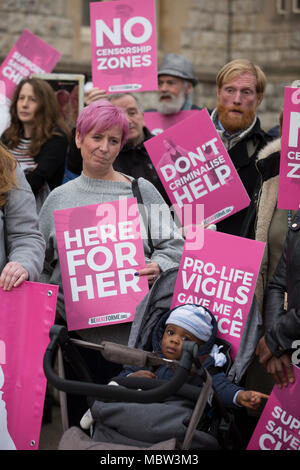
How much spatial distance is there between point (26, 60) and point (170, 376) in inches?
135

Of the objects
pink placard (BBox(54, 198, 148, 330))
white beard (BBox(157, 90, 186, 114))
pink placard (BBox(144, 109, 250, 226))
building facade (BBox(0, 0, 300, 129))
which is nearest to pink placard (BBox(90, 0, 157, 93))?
white beard (BBox(157, 90, 186, 114))

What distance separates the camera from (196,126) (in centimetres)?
464

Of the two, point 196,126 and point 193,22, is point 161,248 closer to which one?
point 196,126

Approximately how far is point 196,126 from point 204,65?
10.7 meters

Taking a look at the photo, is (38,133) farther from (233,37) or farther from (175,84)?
(233,37)

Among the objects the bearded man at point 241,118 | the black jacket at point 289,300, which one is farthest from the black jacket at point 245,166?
the black jacket at point 289,300

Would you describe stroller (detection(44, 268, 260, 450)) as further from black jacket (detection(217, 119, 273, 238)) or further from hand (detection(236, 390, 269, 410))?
black jacket (detection(217, 119, 273, 238))

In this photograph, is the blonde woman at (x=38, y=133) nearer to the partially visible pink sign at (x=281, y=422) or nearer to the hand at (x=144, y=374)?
the hand at (x=144, y=374)

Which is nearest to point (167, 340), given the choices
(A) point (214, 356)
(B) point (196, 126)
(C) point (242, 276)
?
(A) point (214, 356)

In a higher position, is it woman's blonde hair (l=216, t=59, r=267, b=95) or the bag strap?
woman's blonde hair (l=216, t=59, r=267, b=95)

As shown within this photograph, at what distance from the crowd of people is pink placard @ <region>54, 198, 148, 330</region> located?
8cm

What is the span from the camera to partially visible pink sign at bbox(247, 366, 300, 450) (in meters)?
3.43

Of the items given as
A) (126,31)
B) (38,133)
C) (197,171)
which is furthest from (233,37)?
(197,171)

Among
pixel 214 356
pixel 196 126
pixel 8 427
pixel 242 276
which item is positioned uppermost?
pixel 196 126
